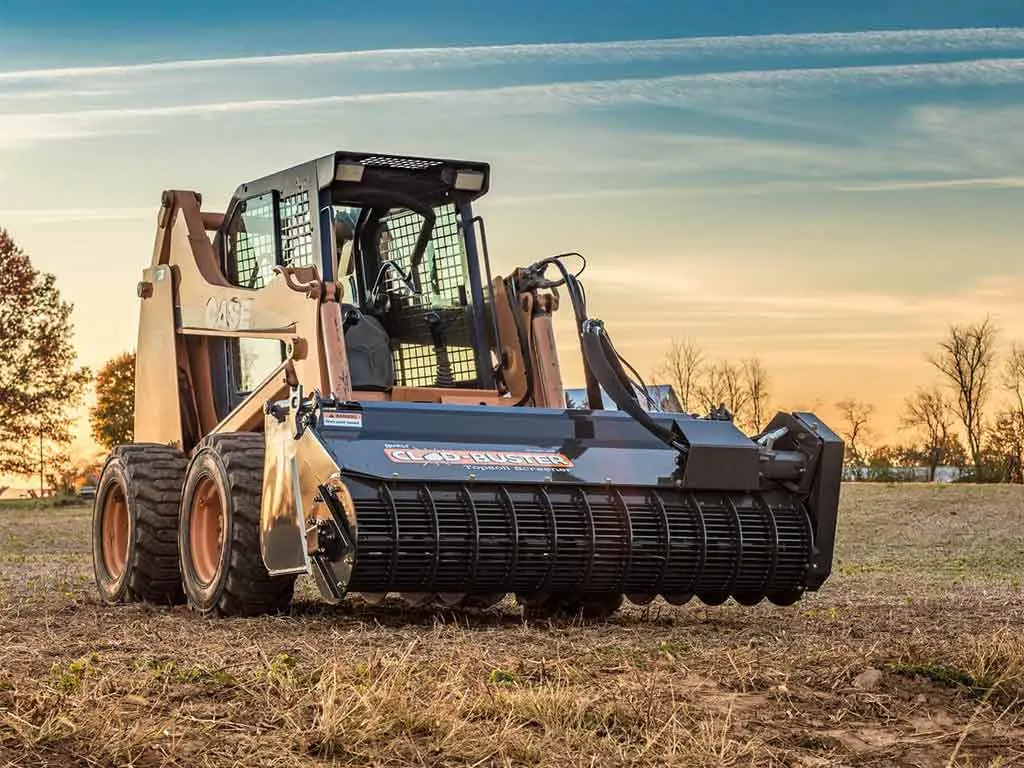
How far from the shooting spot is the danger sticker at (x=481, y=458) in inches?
413

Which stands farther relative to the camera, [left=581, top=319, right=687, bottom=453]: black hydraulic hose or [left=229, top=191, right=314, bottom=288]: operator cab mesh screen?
[left=229, top=191, right=314, bottom=288]: operator cab mesh screen

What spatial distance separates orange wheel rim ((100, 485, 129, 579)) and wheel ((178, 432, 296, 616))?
80.8 inches

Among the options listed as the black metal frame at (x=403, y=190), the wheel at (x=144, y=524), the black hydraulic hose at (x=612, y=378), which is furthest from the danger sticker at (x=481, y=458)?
the wheel at (x=144, y=524)

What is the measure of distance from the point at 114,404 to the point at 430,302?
48.1m

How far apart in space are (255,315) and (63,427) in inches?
1528

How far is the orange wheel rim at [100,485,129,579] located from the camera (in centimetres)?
1409

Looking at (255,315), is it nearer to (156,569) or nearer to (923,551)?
(156,569)

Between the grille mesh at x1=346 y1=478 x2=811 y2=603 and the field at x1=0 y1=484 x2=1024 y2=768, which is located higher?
the grille mesh at x1=346 y1=478 x2=811 y2=603

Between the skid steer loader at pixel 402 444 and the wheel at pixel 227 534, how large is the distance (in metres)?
0.02

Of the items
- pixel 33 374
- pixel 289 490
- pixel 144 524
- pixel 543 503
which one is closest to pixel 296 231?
pixel 144 524

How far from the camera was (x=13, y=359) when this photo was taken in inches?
1951

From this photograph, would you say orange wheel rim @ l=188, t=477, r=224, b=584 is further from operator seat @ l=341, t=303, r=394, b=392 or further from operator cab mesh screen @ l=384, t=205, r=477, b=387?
operator cab mesh screen @ l=384, t=205, r=477, b=387

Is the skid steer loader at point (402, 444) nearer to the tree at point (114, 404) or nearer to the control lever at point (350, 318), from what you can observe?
the control lever at point (350, 318)

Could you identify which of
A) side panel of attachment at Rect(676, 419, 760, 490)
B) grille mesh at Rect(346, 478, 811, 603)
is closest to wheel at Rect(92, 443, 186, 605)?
grille mesh at Rect(346, 478, 811, 603)
